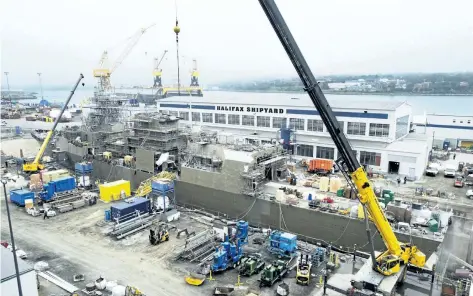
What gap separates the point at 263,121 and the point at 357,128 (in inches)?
535

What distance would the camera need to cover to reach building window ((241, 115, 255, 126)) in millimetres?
50000

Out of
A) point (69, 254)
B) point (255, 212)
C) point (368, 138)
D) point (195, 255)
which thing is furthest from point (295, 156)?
point (69, 254)

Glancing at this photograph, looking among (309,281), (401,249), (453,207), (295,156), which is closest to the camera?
(401,249)

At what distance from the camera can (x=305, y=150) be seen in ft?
148

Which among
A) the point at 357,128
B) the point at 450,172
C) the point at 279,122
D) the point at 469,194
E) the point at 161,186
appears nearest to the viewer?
the point at 469,194

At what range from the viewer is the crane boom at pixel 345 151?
564 inches

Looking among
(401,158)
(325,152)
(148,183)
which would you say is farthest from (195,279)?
(325,152)

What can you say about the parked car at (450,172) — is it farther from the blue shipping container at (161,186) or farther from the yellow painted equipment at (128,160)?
the yellow painted equipment at (128,160)

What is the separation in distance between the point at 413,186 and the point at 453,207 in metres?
5.39

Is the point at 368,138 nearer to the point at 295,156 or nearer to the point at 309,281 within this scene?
the point at 295,156

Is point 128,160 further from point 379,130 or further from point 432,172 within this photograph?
point 432,172

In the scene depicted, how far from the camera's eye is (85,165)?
3812 centimetres

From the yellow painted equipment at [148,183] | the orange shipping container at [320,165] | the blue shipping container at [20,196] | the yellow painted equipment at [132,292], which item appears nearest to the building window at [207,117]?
the yellow painted equipment at [148,183]

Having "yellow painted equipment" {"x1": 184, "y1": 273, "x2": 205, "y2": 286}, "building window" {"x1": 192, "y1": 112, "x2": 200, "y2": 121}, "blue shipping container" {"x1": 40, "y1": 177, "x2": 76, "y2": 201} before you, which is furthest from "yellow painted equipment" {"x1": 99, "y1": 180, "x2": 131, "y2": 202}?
"building window" {"x1": 192, "y1": 112, "x2": 200, "y2": 121}
